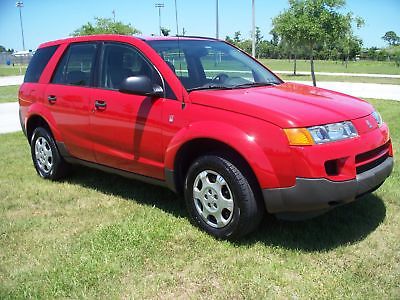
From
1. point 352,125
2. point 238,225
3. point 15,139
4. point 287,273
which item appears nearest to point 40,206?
point 238,225

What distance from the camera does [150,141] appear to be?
406 cm

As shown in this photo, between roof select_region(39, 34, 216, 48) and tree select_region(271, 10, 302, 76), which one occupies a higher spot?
tree select_region(271, 10, 302, 76)

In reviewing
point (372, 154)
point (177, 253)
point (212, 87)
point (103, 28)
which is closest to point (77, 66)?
point (212, 87)

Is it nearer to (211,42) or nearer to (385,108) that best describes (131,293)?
(211,42)

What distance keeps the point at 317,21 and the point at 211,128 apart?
1663cm

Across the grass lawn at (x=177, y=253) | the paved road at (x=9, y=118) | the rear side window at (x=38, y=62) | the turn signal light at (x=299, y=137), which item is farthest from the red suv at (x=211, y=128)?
the paved road at (x=9, y=118)

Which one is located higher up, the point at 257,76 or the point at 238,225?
the point at 257,76

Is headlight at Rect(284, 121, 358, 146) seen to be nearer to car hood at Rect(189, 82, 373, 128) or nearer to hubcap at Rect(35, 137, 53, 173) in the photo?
car hood at Rect(189, 82, 373, 128)

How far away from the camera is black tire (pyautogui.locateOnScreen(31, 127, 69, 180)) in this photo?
5.40m

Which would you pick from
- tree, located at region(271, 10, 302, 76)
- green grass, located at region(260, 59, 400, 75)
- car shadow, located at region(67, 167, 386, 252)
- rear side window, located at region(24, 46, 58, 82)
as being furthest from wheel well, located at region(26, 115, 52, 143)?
green grass, located at region(260, 59, 400, 75)

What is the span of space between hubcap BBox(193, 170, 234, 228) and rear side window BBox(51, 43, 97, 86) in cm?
183

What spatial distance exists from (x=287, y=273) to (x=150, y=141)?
5.55 feet

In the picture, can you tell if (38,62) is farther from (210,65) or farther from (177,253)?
(177,253)

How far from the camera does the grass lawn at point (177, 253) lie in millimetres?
3014
